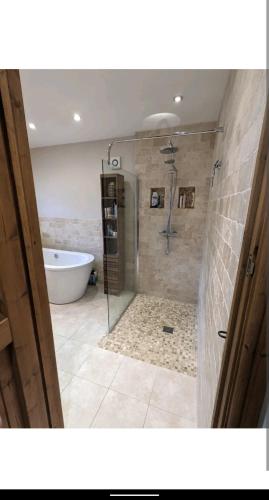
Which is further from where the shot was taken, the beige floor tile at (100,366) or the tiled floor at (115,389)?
the beige floor tile at (100,366)

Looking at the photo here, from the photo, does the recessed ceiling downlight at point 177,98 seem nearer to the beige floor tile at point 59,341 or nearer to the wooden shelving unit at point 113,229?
the wooden shelving unit at point 113,229

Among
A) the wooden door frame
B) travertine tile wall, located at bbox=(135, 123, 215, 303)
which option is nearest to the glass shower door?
travertine tile wall, located at bbox=(135, 123, 215, 303)

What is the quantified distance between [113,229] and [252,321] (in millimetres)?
2340

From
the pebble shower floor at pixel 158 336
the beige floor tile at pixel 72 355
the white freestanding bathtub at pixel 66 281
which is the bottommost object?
the beige floor tile at pixel 72 355

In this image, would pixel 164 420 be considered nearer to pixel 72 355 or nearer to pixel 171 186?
pixel 72 355

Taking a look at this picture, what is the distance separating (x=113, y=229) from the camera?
2.68m

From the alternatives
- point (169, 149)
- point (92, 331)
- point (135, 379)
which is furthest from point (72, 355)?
point (169, 149)

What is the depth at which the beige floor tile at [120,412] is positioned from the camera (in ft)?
4.19

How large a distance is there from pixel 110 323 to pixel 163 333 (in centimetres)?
67

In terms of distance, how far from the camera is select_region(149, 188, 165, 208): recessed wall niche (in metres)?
2.56

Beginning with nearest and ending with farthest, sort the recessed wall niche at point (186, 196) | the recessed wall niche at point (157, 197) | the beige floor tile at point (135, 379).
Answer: the beige floor tile at point (135, 379)
the recessed wall niche at point (186, 196)
the recessed wall niche at point (157, 197)

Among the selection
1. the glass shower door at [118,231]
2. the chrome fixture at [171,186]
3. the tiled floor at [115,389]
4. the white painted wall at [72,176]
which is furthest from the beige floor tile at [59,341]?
the white painted wall at [72,176]

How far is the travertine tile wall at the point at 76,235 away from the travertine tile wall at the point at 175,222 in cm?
85
